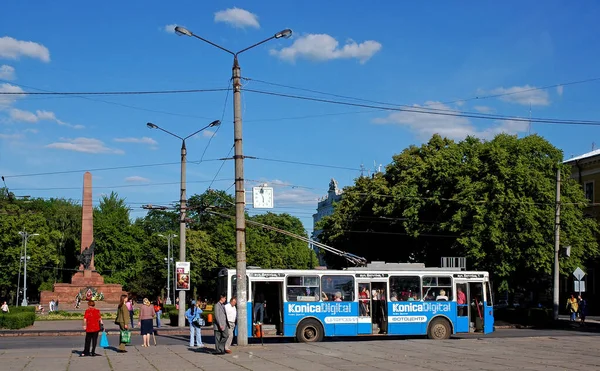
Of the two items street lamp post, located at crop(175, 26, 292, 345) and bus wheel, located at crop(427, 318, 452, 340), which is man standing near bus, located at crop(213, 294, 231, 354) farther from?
bus wheel, located at crop(427, 318, 452, 340)

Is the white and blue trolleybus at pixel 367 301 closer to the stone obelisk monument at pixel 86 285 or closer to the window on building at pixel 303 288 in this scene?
the window on building at pixel 303 288

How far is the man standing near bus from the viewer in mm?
19891

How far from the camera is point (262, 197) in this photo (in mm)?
24141

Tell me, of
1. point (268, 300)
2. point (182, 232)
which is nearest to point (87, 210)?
point (182, 232)

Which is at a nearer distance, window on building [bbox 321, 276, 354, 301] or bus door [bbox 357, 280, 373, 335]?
window on building [bbox 321, 276, 354, 301]

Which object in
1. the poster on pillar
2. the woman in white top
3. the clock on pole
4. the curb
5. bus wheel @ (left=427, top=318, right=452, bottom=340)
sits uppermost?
the clock on pole

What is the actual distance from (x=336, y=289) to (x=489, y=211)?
20.3 meters

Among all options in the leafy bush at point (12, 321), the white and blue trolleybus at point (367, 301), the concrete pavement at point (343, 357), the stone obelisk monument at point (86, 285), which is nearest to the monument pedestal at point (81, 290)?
the stone obelisk monument at point (86, 285)

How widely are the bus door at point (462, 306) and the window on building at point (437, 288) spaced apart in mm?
306

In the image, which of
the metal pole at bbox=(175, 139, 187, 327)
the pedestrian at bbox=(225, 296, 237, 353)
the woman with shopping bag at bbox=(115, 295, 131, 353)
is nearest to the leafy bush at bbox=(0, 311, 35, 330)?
the metal pole at bbox=(175, 139, 187, 327)

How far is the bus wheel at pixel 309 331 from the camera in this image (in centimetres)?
2536

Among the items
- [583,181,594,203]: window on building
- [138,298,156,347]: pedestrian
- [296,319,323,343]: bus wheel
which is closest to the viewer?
[138,298,156,347]: pedestrian

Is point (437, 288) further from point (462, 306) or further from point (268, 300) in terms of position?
point (268, 300)

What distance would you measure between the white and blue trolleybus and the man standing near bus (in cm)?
501
